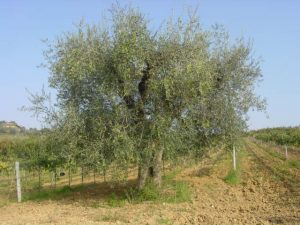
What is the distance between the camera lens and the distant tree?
13336mm

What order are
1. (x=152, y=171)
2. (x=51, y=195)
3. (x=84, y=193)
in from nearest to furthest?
(x=152, y=171)
(x=84, y=193)
(x=51, y=195)

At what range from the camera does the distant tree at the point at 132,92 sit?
43.8 feet

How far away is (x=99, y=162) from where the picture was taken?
13.4 meters

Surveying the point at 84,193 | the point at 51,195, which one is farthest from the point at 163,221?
the point at 51,195

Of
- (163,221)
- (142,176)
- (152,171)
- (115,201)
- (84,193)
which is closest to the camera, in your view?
(163,221)

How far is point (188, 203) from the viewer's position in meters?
14.1

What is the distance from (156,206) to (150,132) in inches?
92.3

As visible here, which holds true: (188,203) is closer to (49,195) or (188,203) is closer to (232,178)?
(232,178)

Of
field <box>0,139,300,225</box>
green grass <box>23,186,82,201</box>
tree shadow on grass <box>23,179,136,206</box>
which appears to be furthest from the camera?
green grass <box>23,186,82,201</box>

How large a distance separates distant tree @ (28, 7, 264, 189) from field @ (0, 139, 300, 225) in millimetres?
1557

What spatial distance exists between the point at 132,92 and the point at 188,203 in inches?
162

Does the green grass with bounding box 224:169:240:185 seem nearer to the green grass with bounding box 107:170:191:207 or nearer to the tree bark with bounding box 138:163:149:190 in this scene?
the green grass with bounding box 107:170:191:207

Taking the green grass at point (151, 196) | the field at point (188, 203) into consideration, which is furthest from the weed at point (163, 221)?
the green grass at point (151, 196)

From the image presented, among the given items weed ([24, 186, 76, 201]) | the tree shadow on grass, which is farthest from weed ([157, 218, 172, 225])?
weed ([24, 186, 76, 201])
